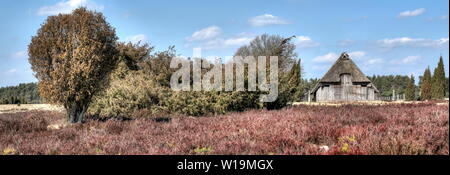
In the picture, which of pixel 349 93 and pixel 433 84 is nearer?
pixel 349 93

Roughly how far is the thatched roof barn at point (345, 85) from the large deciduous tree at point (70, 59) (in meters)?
39.3

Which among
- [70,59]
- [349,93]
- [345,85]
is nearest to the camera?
[70,59]

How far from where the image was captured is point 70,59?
11.5m

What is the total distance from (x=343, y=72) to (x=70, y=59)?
4103cm

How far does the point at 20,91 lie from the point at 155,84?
344ft

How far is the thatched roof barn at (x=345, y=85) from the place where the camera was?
4697 cm

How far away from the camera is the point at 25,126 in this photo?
10.7 metres

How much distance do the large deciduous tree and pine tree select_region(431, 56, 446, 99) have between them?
51336 millimetres

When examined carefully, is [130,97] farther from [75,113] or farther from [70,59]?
[70,59]

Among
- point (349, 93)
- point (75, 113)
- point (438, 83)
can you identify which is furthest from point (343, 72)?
point (75, 113)

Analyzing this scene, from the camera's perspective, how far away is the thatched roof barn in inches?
1849
